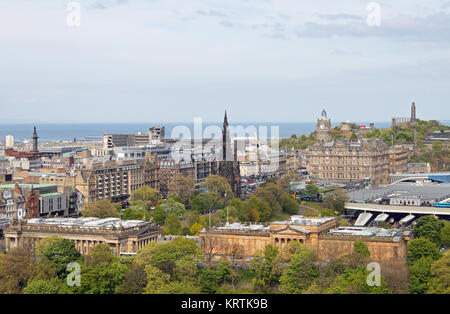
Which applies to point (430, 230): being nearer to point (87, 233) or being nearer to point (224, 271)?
point (224, 271)

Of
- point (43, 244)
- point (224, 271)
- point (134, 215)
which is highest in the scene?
point (134, 215)

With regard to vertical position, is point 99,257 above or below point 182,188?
below

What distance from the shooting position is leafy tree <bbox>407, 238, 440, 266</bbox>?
2813 inches

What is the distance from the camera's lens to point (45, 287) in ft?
212

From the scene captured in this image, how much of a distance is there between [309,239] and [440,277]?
17.0m

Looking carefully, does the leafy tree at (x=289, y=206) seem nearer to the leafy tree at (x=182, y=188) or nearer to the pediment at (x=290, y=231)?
the leafy tree at (x=182, y=188)

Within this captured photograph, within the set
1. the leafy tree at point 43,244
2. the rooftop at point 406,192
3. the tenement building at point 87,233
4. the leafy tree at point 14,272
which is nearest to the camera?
the leafy tree at point 14,272

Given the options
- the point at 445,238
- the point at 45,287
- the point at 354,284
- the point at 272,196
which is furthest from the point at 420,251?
the point at 272,196

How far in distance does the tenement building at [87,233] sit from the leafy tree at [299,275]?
69.5ft

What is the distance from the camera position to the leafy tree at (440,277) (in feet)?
204

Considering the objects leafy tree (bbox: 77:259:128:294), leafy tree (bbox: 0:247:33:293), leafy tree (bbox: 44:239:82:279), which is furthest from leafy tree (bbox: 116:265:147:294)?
leafy tree (bbox: 0:247:33:293)

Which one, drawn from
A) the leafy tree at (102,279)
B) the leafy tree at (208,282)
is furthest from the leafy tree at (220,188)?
the leafy tree at (102,279)
